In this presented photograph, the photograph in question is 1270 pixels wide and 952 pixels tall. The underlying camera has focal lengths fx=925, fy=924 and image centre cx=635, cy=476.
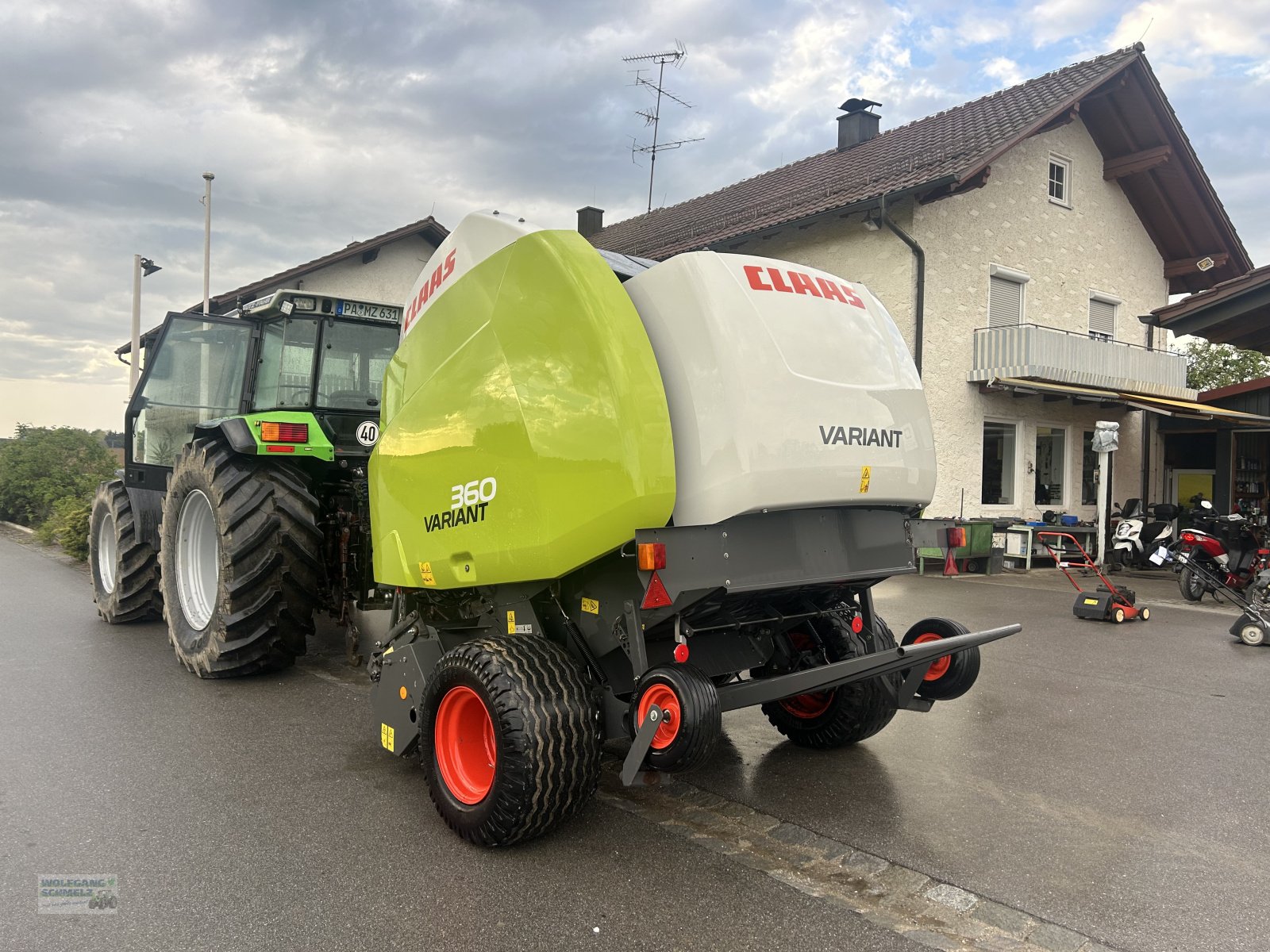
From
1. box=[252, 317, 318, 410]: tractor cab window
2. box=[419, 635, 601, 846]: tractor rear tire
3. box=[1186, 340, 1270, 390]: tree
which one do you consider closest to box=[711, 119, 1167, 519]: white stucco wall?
box=[252, 317, 318, 410]: tractor cab window

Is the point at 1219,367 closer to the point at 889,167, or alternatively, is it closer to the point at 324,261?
the point at 889,167

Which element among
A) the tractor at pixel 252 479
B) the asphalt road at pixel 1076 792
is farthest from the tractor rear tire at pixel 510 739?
the tractor at pixel 252 479

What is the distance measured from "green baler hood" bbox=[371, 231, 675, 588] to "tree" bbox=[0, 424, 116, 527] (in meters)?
17.1

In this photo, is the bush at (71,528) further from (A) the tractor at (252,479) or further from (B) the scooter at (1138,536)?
(B) the scooter at (1138,536)

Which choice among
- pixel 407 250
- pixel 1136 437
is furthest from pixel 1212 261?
pixel 407 250

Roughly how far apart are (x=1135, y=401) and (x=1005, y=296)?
8.85 feet

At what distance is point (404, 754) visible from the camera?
13.3ft

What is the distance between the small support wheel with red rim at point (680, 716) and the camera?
9.84 ft

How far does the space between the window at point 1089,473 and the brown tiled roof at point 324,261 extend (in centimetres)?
1258

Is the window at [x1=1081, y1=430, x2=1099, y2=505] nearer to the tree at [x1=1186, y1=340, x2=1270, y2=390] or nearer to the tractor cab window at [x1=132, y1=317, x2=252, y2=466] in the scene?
the tree at [x1=1186, y1=340, x2=1270, y2=390]

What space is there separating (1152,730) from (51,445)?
70.5ft

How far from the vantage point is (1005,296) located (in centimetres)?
1577

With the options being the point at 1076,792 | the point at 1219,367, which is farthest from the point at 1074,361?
the point at 1219,367

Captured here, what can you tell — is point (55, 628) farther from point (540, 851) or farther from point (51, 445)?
point (51, 445)
